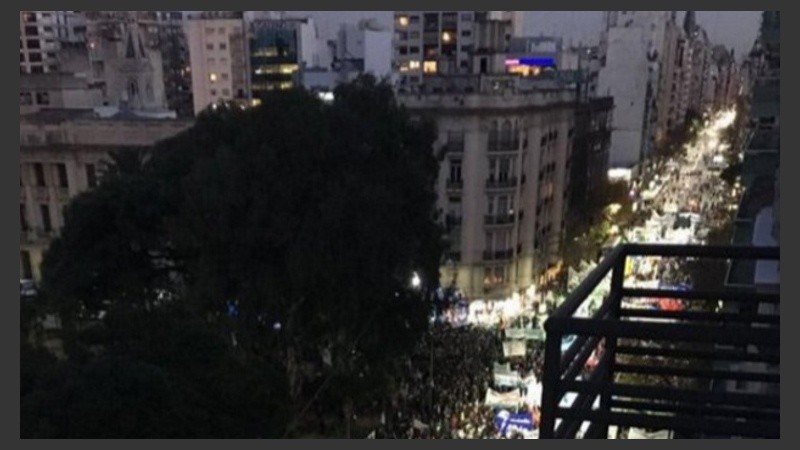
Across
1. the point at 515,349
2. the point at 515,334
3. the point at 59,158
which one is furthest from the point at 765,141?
the point at 59,158

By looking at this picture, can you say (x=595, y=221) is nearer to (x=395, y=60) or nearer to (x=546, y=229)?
(x=546, y=229)

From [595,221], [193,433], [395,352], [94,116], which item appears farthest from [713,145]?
[193,433]

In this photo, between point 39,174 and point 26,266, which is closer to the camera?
point 39,174

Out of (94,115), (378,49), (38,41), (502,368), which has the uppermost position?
(38,41)

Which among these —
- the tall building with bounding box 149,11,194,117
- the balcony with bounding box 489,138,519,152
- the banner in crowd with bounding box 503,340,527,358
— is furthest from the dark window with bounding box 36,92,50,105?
the banner in crowd with bounding box 503,340,527,358

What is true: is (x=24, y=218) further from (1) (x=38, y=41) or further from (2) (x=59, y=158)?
(1) (x=38, y=41)

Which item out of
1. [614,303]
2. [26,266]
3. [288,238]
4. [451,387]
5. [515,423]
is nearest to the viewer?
[614,303]

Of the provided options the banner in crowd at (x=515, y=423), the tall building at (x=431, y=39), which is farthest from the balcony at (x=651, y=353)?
the tall building at (x=431, y=39)

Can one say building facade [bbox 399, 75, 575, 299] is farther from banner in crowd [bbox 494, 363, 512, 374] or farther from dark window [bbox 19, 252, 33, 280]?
dark window [bbox 19, 252, 33, 280]
